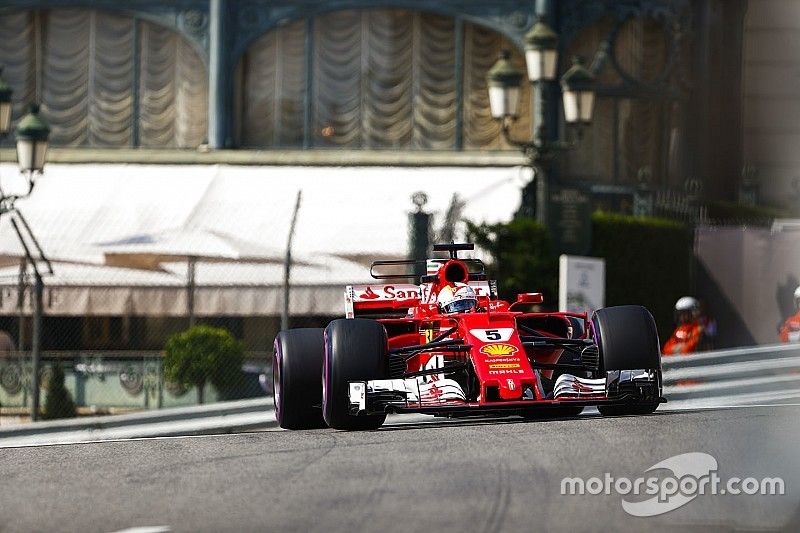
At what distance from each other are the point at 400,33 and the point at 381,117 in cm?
139

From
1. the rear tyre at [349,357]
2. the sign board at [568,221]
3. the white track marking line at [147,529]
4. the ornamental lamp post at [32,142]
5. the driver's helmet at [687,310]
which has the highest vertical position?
the ornamental lamp post at [32,142]

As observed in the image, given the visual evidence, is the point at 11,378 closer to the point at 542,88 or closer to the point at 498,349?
the point at 542,88

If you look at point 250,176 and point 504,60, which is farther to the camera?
point 250,176

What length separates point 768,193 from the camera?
33.0 meters

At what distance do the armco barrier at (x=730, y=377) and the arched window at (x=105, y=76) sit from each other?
14.8m

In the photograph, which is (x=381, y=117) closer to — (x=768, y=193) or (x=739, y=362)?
(x=768, y=193)

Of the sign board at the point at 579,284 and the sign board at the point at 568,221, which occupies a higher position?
the sign board at the point at 568,221


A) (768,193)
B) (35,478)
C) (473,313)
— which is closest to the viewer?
(35,478)

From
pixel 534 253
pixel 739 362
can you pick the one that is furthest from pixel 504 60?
pixel 739 362

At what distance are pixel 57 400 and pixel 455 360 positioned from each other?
31.2 feet

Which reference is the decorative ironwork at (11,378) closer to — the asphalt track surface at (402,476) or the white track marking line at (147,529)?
the asphalt track surface at (402,476)

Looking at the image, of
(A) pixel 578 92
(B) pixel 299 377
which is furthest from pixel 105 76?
(B) pixel 299 377

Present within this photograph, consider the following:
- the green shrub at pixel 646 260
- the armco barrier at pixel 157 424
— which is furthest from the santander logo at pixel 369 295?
the green shrub at pixel 646 260

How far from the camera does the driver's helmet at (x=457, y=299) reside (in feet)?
40.3
